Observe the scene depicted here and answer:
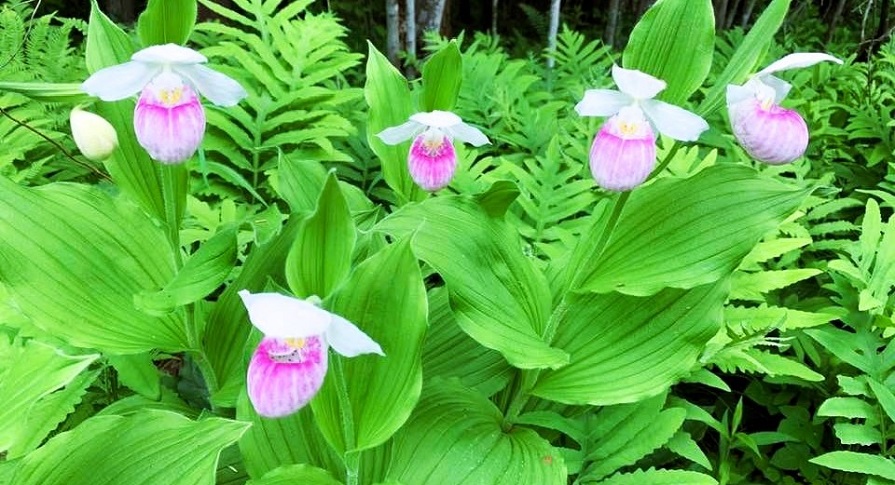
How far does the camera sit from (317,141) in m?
2.10

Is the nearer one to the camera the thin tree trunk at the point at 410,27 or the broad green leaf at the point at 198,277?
the broad green leaf at the point at 198,277

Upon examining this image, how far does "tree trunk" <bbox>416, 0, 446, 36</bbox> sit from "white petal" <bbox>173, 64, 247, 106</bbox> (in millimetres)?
2750

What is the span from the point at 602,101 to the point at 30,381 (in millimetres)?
945

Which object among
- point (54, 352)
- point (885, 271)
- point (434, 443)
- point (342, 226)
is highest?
point (342, 226)

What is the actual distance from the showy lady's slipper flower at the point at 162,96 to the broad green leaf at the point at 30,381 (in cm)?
32

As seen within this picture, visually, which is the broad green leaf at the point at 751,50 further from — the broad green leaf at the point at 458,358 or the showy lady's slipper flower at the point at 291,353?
the showy lady's slipper flower at the point at 291,353

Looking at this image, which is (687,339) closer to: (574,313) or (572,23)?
(574,313)

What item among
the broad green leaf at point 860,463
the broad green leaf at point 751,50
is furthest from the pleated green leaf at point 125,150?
the broad green leaf at point 860,463

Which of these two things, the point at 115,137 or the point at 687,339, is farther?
the point at 687,339

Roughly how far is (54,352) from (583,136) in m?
1.81

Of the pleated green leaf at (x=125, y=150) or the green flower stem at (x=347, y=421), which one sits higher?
the pleated green leaf at (x=125, y=150)

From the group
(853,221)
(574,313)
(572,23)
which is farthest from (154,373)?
(572,23)

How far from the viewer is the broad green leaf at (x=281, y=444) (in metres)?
1.18

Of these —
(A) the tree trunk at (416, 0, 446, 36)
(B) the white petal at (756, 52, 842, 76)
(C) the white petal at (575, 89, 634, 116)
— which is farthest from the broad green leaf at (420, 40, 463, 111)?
(A) the tree trunk at (416, 0, 446, 36)
